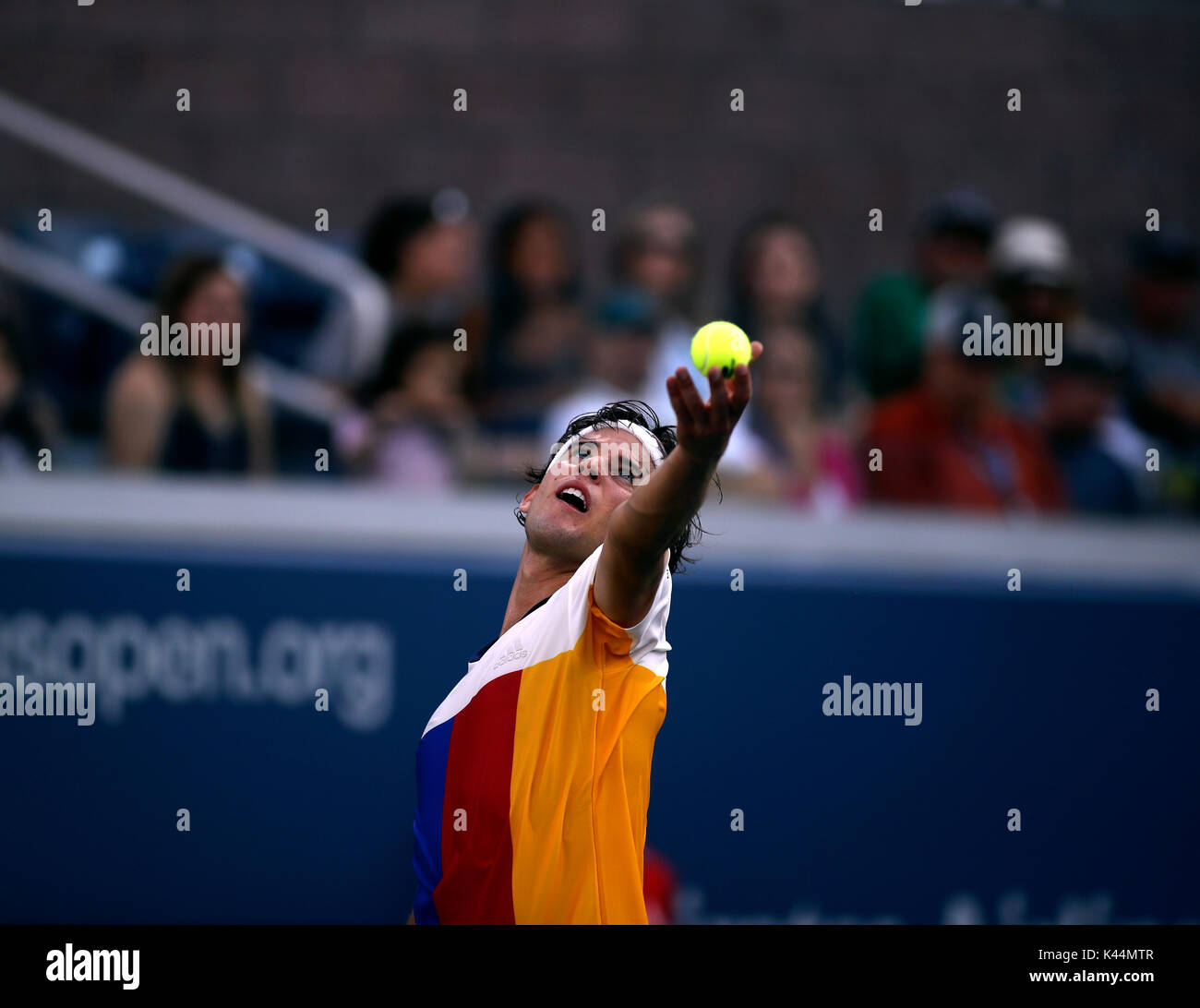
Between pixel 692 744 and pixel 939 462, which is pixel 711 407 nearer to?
pixel 692 744

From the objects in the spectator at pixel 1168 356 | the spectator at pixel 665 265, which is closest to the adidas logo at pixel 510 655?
the spectator at pixel 665 265

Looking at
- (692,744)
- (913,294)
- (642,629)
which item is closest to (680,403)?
(642,629)

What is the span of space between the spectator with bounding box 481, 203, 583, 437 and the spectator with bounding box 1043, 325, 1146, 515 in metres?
1.52

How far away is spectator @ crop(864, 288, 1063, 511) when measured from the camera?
16.5 feet

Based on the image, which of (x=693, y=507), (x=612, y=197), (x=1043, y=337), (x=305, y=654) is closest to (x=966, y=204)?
(x=1043, y=337)

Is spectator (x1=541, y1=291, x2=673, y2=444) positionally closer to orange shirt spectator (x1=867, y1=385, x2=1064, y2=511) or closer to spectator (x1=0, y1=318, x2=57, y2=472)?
orange shirt spectator (x1=867, y1=385, x2=1064, y2=511)

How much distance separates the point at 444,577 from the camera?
4566 millimetres

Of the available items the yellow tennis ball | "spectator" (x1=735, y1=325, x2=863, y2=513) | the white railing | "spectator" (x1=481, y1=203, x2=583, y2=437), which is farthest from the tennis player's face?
the white railing

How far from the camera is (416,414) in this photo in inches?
191

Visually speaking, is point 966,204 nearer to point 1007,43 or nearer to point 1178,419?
point 1178,419

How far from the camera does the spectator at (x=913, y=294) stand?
17.3ft

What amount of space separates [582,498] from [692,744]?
6.40 feet

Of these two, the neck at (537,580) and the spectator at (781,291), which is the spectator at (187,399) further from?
the neck at (537,580)

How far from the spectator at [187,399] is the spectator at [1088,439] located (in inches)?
96.0
